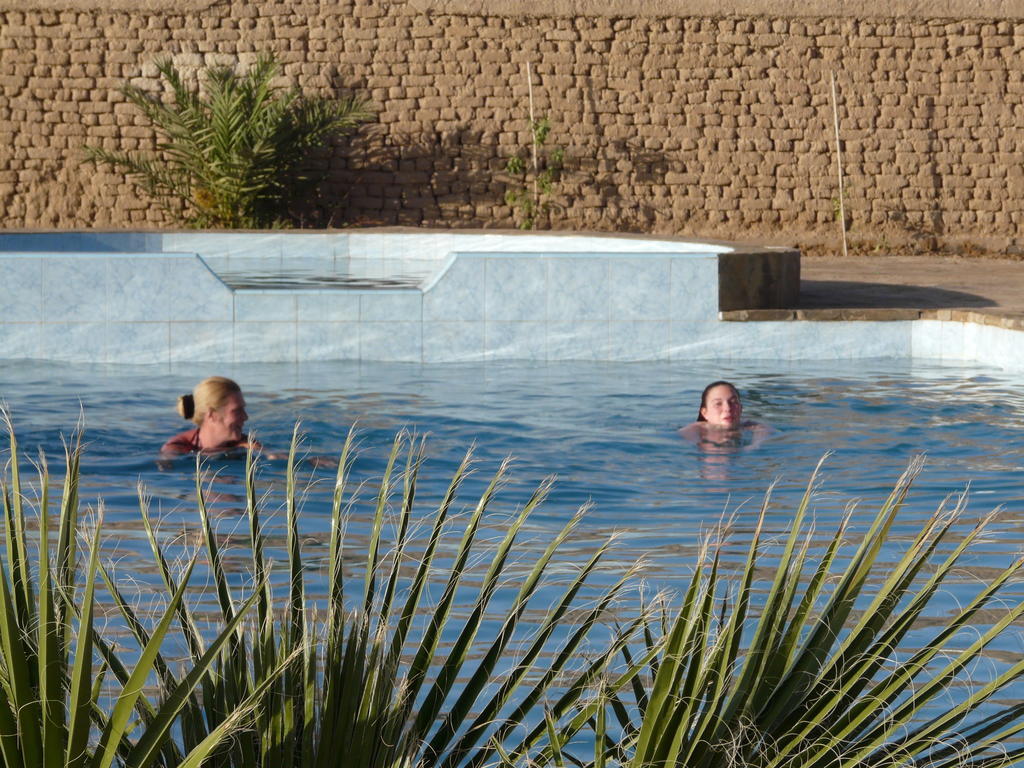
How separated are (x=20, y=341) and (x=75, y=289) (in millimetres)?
458

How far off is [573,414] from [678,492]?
71.5 inches

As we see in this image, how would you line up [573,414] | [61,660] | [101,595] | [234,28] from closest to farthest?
[61,660]
[101,595]
[573,414]
[234,28]

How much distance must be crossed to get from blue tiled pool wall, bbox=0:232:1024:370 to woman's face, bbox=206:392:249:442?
271cm

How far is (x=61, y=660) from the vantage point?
1352 mm

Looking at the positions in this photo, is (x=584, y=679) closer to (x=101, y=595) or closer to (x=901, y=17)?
(x=101, y=595)

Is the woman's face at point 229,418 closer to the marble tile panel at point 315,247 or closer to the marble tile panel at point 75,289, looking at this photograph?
the marble tile panel at point 75,289

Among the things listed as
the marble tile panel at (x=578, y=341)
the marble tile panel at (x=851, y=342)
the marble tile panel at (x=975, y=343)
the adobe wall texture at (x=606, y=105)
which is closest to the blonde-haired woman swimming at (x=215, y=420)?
the marble tile panel at (x=578, y=341)

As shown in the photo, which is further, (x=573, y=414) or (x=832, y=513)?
(x=573, y=414)

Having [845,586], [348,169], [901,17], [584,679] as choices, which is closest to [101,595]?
[584,679]

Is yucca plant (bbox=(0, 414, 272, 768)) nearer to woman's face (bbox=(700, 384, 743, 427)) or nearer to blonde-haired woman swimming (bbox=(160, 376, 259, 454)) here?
blonde-haired woman swimming (bbox=(160, 376, 259, 454))

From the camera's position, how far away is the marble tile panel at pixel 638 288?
8.84 metres

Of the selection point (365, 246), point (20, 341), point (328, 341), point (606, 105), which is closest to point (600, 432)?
point (328, 341)

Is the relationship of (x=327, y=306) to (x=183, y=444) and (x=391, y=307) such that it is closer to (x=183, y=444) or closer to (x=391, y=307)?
(x=391, y=307)

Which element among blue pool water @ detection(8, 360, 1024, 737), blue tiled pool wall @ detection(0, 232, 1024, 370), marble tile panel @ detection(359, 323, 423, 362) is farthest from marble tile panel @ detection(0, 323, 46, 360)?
marble tile panel @ detection(359, 323, 423, 362)
